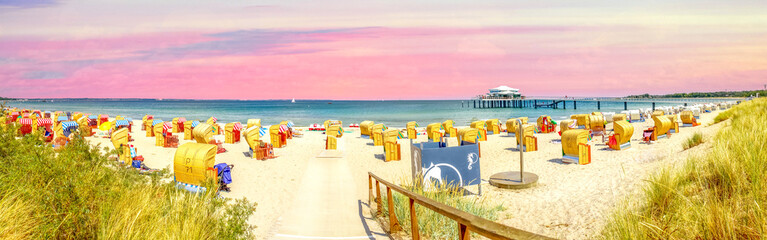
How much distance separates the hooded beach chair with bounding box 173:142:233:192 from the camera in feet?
32.5

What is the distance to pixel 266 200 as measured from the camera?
9.12 meters

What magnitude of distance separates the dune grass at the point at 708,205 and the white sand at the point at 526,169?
1348 millimetres

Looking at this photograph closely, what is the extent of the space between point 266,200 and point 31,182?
5157 mm

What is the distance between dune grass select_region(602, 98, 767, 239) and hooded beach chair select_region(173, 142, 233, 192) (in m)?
8.63

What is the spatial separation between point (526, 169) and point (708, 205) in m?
9.84

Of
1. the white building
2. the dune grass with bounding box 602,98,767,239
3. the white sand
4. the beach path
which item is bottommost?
the white sand

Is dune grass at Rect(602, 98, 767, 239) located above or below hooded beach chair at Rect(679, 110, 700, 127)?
above

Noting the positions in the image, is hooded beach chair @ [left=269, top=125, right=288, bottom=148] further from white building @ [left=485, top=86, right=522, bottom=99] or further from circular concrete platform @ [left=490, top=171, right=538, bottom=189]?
white building @ [left=485, top=86, right=522, bottom=99]

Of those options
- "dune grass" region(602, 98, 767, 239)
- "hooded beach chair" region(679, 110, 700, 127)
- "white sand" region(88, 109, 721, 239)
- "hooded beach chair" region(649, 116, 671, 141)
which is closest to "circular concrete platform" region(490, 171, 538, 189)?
"white sand" region(88, 109, 721, 239)

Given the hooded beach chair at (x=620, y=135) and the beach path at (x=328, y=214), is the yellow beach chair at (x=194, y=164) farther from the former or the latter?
the hooded beach chair at (x=620, y=135)

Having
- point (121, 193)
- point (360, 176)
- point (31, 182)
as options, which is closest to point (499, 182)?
point (360, 176)

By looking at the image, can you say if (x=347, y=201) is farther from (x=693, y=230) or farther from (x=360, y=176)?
(x=693, y=230)

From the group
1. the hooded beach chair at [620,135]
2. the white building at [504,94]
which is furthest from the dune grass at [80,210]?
the white building at [504,94]

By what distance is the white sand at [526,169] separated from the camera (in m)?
6.96
